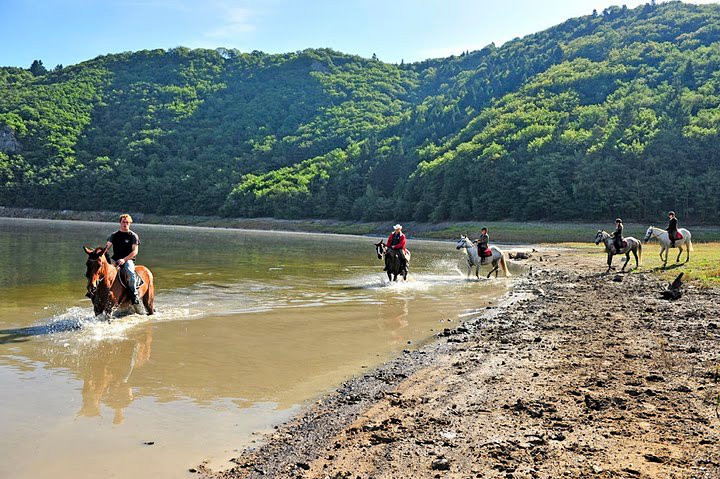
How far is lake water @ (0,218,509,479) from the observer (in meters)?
5.51

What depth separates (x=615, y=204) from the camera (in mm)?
80375

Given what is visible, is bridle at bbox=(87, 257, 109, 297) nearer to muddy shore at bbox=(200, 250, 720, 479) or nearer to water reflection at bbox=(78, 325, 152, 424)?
water reflection at bbox=(78, 325, 152, 424)

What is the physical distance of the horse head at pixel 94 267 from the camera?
1185cm

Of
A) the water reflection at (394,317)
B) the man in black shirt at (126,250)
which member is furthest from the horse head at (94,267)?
the water reflection at (394,317)

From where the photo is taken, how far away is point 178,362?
357 inches

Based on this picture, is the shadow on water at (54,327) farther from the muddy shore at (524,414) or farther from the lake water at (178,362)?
the muddy shore at (524,414)

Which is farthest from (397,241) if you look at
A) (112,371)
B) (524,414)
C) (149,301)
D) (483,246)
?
(524,414)

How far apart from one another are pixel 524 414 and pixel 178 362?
5577 millimetres

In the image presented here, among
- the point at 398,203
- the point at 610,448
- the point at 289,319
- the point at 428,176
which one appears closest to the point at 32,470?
the point at 610,448

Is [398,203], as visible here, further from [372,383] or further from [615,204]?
[372,383]

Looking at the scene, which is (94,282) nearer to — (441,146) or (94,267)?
(94,267)

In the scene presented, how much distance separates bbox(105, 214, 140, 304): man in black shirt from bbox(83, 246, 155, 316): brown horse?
22 cm

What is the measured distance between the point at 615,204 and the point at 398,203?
41300 mm

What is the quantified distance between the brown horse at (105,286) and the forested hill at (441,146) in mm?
78764
